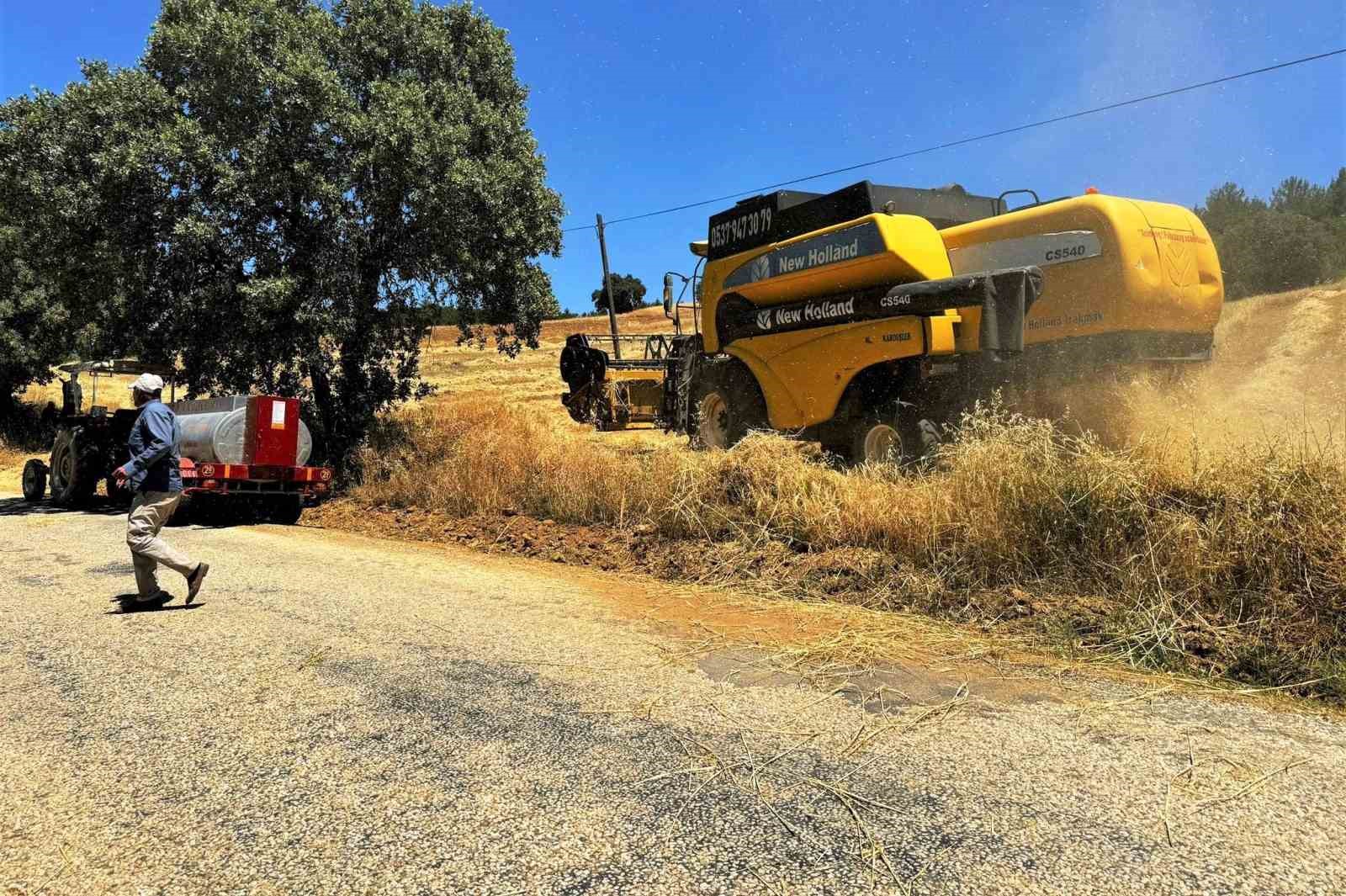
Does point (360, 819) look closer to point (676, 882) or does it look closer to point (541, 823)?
point (541, 823)

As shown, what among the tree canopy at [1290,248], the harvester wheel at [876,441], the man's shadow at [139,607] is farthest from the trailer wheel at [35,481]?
the tree canopy at [1290,248]

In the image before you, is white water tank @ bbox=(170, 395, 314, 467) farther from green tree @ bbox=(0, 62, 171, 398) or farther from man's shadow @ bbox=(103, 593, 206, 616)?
man's shadow @ bbox=(103, 593, 206, 616)

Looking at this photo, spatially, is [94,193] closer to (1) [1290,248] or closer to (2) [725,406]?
(2) [725,406]

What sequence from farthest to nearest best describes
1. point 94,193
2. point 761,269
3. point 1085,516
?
1. point 94,193
2. point 761,269
3. point 1085,516

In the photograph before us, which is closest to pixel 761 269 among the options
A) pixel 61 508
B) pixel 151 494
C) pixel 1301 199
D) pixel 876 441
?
pixel 876 441

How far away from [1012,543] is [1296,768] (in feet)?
8.85

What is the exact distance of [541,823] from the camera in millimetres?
3061

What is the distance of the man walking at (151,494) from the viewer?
261 inches

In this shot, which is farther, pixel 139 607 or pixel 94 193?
pixel 94 193

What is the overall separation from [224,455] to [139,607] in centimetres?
614

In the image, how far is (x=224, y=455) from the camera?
12234 millimetres

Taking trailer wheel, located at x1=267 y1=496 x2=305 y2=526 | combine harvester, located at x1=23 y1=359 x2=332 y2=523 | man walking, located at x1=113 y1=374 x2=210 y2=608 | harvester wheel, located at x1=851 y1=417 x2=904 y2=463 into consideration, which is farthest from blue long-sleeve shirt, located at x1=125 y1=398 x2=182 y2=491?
harvester wheel, located at x1=851 y1=417 x2=904 y2=463

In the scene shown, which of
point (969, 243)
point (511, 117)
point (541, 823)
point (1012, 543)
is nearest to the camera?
point (541, 823)

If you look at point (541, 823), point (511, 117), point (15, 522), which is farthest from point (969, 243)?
point (15, 522)
